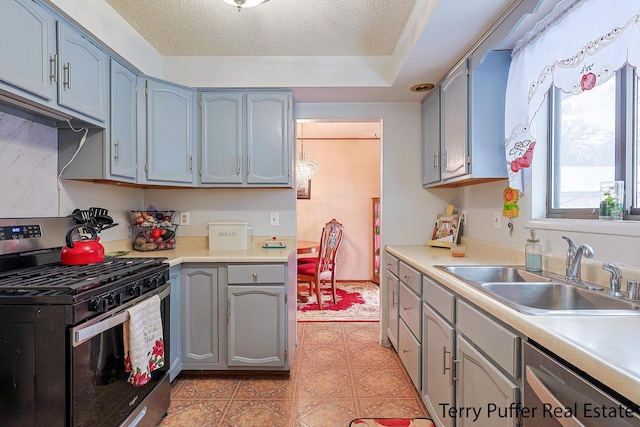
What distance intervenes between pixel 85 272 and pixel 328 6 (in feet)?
6.23

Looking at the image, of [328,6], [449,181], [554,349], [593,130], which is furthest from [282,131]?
[554,349]

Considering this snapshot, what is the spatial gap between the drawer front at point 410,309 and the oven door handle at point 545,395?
0.97m

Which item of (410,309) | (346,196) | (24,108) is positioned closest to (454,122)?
(410,309)

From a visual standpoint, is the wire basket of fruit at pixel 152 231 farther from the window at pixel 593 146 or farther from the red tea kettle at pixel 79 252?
the window at pixel 593 146

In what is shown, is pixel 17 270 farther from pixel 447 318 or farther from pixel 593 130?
pixel 593 130

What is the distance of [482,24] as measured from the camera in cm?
165

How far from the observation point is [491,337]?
1.12 metres

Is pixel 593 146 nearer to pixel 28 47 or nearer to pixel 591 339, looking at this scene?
pixel 591 339

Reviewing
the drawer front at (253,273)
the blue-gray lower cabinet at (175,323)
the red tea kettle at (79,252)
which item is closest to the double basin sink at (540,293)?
the drawer front at (253,273)

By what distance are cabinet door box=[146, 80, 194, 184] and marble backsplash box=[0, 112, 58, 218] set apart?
541mm

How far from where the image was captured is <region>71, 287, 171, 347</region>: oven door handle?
1173 millimetres

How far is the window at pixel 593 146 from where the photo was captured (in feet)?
4.42

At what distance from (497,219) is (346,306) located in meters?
2.22

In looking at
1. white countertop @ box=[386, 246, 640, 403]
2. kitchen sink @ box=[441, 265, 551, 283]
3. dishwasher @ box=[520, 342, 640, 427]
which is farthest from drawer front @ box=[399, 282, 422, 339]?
dishwasher @ box=[520, 342, 640, 427]
